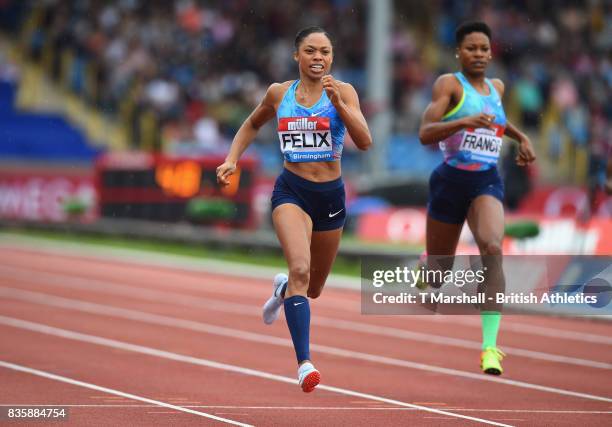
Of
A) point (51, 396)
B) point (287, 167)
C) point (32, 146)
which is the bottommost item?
point (51, 396)

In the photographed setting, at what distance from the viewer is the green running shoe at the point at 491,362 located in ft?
27.8

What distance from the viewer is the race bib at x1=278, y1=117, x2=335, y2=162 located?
26.9ft

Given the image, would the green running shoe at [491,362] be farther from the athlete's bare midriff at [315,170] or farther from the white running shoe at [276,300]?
the athlete's bare midriff at [315,170]

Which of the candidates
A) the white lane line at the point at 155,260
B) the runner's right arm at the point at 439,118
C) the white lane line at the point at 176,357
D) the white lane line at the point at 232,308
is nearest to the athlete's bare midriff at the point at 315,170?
the runner's right arm at the point at 439,118

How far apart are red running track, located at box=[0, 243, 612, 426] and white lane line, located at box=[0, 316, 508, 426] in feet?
0.04

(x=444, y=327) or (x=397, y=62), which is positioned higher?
(x=397, y=62)

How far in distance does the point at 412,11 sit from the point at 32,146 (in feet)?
31.9

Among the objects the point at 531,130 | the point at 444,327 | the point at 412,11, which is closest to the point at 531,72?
the point at 531,130

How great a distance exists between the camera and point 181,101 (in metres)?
28.6

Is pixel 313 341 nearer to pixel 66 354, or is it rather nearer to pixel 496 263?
pixel 66 354

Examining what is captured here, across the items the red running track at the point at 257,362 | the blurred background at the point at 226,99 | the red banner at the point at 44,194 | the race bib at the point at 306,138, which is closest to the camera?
the race bib at the point at 306,138

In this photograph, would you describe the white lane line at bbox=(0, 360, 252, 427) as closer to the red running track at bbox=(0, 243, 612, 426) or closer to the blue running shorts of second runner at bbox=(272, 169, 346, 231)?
the red running track at bbox=(0, 243, 612, 426)

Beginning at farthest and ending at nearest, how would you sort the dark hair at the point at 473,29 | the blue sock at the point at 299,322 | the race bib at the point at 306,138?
1. the dark hair at the point at 473,29
2. the race bib at the point at 306,138
3. the blue sock at the point at 299,322

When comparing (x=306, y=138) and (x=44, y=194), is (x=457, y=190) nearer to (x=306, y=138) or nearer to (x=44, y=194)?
(x=306, y=138)
